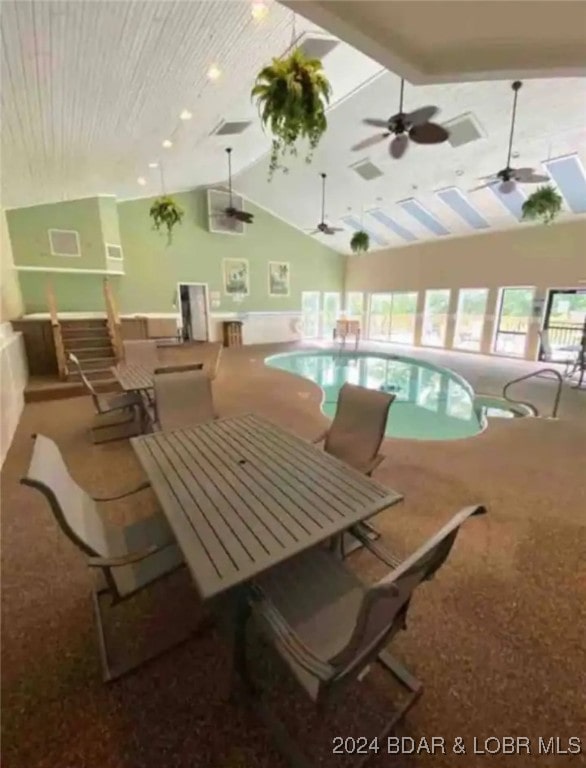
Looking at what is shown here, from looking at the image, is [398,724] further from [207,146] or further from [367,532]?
[207,146]

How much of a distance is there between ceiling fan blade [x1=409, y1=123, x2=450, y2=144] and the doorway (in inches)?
327

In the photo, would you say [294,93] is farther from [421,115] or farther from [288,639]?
[288,639]

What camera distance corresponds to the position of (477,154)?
682 centimetres

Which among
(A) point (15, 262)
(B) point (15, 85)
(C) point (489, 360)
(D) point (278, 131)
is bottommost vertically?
(C) point (489, 360)

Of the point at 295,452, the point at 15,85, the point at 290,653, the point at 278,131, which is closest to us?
the point at 290,653

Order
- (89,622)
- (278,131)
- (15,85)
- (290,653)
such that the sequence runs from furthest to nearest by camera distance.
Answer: (15,85), (278,131), (89,622), (290,653)

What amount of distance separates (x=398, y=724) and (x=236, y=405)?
4.05 m

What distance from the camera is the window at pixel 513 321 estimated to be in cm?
933

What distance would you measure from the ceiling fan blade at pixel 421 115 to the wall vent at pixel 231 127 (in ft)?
9.76

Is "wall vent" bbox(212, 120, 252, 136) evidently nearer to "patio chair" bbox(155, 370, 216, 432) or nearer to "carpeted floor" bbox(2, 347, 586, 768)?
"patio chair" bbox(155, 370, 216, 432)

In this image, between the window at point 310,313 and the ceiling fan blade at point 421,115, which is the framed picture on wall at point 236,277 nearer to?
the window at point 310,313

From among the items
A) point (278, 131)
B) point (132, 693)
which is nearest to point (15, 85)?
point (278, 131)

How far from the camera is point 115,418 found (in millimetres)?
4461

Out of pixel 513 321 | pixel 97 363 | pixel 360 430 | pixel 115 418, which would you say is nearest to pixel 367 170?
pixel 513 321
